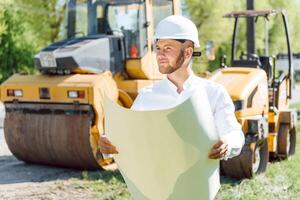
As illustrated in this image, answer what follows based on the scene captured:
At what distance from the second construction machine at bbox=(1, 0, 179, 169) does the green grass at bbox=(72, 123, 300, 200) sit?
0.51 m

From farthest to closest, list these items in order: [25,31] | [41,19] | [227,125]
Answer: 1. [41,19]
2. [25,31]
3. [227,125]

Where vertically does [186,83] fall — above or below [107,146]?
above

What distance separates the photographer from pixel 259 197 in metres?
6.48

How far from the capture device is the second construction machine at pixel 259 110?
284 inches

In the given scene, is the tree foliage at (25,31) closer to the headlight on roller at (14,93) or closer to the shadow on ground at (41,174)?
the headlight on roller at (14,93)

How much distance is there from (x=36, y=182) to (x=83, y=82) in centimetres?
129

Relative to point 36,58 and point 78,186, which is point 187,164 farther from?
point 36,58

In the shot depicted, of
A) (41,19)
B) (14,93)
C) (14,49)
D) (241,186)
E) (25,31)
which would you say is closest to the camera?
(241,186)

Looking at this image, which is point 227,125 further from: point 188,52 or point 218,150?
point 188,52

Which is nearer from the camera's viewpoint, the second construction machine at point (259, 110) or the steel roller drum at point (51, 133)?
the second construction machine at point (259, 110)

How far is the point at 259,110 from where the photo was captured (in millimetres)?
7746

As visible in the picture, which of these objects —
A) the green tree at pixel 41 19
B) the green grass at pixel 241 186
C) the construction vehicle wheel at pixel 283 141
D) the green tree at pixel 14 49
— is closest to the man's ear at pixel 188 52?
the green grass at pixel 241 186

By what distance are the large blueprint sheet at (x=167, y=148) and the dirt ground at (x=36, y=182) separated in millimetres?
3836

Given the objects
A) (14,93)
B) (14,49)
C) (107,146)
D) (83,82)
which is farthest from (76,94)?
(14,49)
